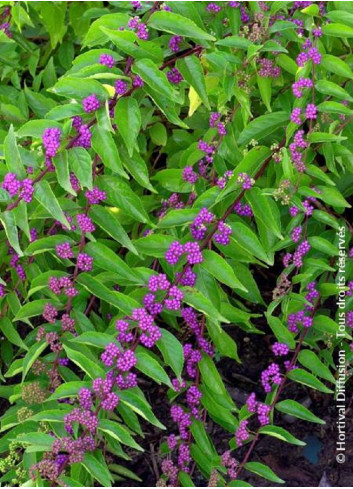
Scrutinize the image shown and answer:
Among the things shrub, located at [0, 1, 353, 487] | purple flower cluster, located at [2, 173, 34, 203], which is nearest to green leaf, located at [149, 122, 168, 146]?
shrub, located at [0, 1, 353, 487]

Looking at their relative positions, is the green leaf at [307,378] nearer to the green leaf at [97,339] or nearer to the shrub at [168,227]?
the shrub at [168,227]

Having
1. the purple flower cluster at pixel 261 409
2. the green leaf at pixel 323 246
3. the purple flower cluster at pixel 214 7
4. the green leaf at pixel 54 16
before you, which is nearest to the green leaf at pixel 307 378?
the purple flower cluster at pixel 261 409

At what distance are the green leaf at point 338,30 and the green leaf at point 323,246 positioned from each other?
63cm

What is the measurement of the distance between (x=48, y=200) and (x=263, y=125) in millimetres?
779

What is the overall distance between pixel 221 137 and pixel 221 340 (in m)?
0.67

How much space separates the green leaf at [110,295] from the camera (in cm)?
191

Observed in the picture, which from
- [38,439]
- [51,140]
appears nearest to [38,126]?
A: [51,140]

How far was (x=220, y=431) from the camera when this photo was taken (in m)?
3.00

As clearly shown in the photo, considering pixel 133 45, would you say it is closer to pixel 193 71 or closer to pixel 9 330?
pixel 193 71

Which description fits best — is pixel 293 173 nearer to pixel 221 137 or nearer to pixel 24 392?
pixel 221 137

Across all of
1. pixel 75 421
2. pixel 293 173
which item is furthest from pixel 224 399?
pixel 293 173

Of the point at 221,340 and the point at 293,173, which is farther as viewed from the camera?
the point at 221,340

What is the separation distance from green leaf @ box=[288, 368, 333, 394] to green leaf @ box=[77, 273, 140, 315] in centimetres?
60

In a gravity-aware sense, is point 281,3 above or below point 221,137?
above
